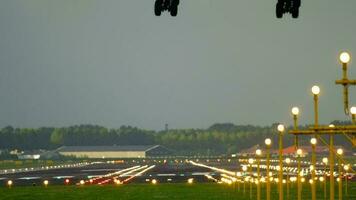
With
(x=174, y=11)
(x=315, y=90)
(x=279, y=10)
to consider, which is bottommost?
(x=315, y=90)

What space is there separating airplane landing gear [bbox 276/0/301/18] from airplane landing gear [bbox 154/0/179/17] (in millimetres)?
3398

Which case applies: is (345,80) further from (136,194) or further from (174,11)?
(136,194)

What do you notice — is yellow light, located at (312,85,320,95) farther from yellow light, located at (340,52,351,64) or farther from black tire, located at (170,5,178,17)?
black tire, located at (170,5,178,17)

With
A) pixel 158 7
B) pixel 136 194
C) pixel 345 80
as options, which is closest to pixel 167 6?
pixel 158 7

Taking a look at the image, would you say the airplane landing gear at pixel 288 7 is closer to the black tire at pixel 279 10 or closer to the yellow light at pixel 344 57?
the black tire at pixel 279 10

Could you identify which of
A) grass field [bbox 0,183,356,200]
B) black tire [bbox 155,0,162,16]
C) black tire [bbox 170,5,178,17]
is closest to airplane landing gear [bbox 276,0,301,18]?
black tire [bbox 170,5,178,17]

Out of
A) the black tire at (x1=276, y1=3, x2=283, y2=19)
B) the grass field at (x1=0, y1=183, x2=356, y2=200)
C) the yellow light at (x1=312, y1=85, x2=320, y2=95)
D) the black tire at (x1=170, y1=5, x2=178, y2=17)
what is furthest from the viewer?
the grass field at (x1=0, y1=183, x2=356, y2=200)

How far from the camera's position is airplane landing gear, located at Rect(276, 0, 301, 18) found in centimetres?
2645

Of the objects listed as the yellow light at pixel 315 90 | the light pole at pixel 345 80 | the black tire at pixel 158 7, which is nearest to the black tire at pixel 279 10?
the light pole at pixel 345 80

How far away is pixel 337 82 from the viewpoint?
1030 inches

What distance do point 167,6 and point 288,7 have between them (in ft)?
13.0

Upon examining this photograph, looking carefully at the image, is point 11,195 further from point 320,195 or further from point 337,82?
point 337,82

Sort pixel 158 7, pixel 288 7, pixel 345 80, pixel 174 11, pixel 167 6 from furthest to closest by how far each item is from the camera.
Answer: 1. pixel 158 7
2. pixel 167 6
3. pixel 288 7
4. pixel 174 11
5. pixel 345 80

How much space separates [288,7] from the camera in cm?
2708
